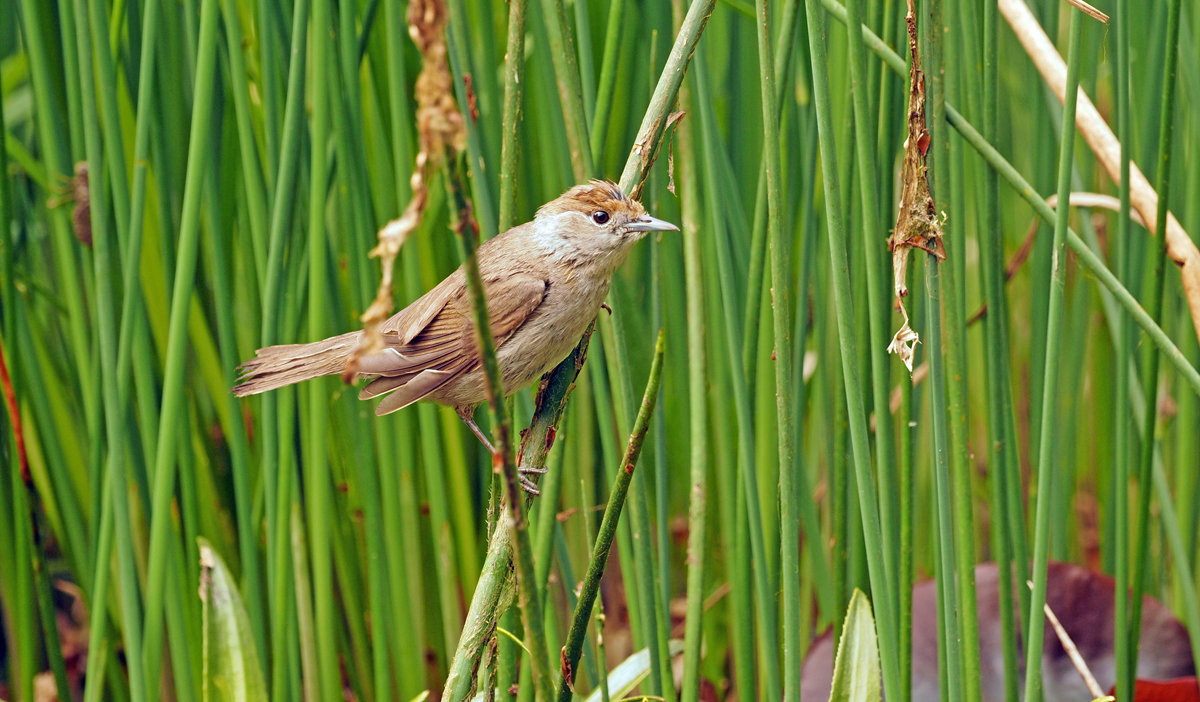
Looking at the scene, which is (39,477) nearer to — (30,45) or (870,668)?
(30,45)

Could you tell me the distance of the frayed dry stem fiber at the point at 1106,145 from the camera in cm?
149

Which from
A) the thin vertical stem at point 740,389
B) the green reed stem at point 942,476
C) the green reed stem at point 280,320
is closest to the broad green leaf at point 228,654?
the green reed stem at point 280,320

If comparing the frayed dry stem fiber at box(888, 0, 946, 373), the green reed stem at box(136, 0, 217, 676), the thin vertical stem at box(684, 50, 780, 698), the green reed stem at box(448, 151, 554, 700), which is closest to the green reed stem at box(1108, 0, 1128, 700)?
the frayed dry stem fiber at box(888, 0, 946, 373)

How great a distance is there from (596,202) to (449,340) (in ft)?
1.20

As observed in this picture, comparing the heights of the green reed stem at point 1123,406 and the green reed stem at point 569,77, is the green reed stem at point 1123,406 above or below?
below

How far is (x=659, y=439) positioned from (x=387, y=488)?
2.10ft

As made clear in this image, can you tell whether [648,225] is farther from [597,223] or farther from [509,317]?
[509,317]

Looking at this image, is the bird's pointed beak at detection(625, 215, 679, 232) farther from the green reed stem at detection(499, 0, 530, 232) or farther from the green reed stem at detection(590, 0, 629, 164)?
the green reed stem at detection(499, 0, 530, 232)

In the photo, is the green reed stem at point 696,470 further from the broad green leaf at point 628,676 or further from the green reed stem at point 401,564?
the green reed stem at point 401,564

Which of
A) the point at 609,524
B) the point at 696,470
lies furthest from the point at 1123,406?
the point at 609,524

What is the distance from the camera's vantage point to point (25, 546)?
1752mm

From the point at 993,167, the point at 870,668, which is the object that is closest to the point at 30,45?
the point at 993,167

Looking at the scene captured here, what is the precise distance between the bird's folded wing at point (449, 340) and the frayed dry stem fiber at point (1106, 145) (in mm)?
941

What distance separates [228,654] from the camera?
58.5 inches
